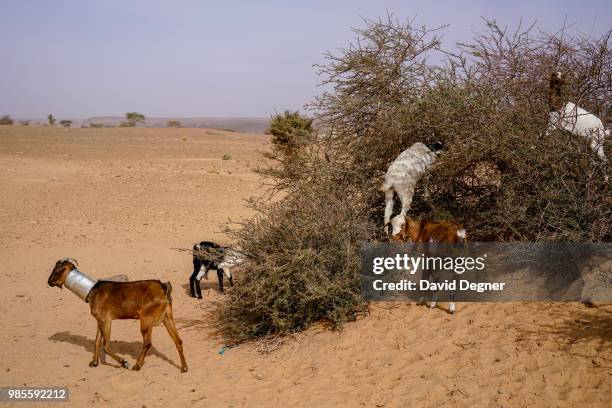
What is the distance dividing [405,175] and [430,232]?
83 centimetres

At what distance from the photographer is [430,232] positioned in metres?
6.89

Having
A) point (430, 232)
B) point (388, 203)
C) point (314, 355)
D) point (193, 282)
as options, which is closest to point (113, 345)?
point (193, 282)

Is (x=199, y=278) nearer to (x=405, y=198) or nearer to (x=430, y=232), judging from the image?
(x=405, y=198)

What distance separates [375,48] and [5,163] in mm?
19972

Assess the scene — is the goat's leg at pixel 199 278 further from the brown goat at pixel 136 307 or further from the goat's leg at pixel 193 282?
the brown goat at pixel 136 307

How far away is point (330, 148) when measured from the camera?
9078mm

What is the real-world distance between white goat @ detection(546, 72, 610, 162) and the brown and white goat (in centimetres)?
174

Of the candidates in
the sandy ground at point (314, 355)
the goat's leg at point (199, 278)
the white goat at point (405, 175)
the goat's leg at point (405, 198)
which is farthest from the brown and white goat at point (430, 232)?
the goat's leg at point (199, 278)

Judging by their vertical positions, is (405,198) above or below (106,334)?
above

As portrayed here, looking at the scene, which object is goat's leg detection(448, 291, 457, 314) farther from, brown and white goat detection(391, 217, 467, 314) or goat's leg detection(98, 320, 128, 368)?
goat's leg detection(98, 320, 128, 368)

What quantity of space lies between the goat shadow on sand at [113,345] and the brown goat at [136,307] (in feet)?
1.43

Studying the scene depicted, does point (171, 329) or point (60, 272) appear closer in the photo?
point (171, 329)

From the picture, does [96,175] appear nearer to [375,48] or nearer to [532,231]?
[375,48]

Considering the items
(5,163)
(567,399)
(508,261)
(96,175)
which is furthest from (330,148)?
(5,163)
